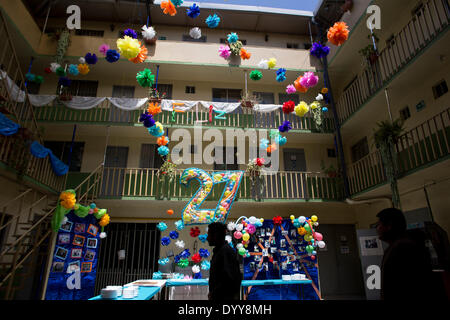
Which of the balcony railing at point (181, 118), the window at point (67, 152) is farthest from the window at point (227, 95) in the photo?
the window at point (67, 152)

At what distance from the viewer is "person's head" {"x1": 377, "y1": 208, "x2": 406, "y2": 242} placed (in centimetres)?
225

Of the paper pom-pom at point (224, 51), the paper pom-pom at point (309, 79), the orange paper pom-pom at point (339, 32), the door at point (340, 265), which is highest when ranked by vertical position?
the paper pom-pom at point (224, 51)

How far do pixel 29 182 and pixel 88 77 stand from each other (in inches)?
280

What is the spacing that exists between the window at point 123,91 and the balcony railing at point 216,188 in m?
4.11

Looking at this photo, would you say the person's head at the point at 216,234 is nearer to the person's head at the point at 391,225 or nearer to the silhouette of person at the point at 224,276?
the silhouette of person at the point at 224,276

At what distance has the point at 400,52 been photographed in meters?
9.41

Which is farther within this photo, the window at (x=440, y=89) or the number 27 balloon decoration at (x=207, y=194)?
the number 27 balloon decoration at (x=207, y=194)

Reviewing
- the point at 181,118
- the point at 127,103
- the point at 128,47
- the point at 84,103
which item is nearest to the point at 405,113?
the point at 181,118

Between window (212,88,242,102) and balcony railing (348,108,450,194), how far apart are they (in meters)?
6.62

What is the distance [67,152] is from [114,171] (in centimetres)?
324

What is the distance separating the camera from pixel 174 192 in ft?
35.6

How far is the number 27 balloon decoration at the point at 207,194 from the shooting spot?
986cm

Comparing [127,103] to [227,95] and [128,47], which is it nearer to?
[128,47]
